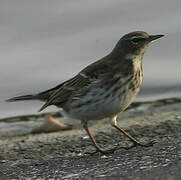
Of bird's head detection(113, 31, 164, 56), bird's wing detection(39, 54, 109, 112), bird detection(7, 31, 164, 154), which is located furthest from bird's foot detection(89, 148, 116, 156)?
bird's head detection(113, 31, 164, 56)

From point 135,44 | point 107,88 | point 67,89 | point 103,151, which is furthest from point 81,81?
point 103,151

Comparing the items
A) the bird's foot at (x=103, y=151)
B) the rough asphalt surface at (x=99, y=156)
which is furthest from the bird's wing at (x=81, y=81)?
the bird's foot at (x=103, y=151)

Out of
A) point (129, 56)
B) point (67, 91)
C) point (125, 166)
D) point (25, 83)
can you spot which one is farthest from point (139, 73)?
point (25, 83)

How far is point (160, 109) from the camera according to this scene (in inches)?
373

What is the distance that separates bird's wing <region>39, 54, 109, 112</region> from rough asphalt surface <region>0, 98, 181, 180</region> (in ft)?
1.41

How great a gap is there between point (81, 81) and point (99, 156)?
3.26 ft

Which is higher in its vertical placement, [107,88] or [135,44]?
[135,44]

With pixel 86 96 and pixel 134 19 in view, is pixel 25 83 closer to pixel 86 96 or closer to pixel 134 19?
pixel 134 19

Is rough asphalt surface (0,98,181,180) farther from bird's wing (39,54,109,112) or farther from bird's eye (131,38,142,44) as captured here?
bird's eye (131,38,142,44)

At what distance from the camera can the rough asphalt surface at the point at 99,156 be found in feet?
19.1

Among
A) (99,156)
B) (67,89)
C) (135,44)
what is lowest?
(99,156)

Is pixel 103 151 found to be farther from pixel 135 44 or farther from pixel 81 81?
pixel 135 44

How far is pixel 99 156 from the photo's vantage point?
6.96 m

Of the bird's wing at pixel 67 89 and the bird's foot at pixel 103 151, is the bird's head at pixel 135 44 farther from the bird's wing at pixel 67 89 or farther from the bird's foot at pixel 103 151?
the bird's foot at pixel 103 151
